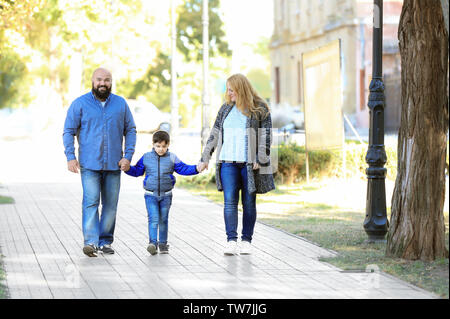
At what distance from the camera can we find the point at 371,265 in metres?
9.62

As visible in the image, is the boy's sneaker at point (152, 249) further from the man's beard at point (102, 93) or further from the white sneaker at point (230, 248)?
the man's beard at point (102, 93)

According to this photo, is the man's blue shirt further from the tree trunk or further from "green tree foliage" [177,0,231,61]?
"green tree foliage" [177,0,231,61]

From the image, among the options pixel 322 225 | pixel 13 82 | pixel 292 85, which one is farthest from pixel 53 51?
pixel 322 225

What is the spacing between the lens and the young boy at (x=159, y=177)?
34.3 ft

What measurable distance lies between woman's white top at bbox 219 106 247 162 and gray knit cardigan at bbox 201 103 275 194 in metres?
0.05

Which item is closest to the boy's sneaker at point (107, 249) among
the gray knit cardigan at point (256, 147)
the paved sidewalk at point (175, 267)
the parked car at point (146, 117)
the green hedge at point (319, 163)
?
the paved sidewalk at point (175, 267)

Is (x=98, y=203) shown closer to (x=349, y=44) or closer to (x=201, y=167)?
(x=201, y=167)

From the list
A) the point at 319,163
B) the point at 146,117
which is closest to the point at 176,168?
the point at 319,163

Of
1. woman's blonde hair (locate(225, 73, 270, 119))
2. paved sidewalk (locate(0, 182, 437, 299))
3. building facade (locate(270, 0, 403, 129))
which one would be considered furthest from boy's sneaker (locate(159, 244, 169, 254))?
building facade (locate(270, 0, 403, 129))

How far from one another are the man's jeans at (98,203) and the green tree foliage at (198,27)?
45267 mm

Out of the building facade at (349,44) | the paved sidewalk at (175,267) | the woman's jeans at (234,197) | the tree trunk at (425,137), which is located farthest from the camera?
the building facade at (349,44)
